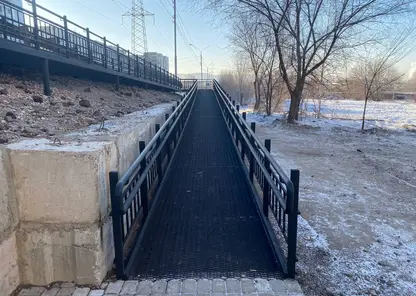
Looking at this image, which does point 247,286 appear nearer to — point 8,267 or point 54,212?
point 54,212

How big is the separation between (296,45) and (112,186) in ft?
48.9

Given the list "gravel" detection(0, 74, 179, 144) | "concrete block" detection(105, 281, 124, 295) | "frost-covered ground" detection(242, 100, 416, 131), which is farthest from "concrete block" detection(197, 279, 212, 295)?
"frost-covered ground" detection(242, 100, 416, 131)

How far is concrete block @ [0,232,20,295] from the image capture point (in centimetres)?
234

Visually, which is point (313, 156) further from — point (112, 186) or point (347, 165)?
point (112, 186)

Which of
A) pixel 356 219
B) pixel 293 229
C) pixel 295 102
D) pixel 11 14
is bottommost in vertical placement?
pixel 356 219

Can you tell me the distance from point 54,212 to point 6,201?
0.34 meters

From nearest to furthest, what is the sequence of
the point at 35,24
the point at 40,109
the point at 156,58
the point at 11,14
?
the point at 40,109 < the point at 11,14 < the point at 35,24 < the point at 156,58

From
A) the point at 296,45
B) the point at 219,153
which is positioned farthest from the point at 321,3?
the point at 219,153

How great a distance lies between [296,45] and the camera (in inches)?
613

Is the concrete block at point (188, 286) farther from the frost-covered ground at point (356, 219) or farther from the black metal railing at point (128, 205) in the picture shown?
the frost-covered ground at point (356, 219)

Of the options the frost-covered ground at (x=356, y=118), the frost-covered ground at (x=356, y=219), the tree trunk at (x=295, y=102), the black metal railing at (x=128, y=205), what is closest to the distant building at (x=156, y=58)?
the frost-covered ground at (x=356, y=118)

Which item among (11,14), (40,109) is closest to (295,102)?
(11,14)

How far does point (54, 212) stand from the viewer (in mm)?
2506

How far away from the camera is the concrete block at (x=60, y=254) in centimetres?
252
